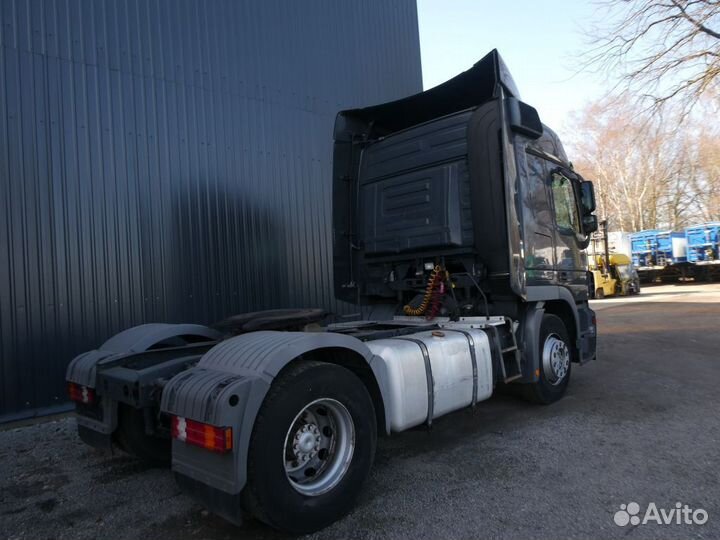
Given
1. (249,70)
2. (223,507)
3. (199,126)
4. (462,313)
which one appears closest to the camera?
(223,507)

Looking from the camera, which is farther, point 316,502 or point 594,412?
point 594,412

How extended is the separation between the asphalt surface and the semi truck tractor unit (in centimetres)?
32

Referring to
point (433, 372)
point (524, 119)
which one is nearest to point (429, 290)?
point (433, 372)

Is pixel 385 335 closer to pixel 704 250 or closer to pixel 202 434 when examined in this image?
pixel 202 434

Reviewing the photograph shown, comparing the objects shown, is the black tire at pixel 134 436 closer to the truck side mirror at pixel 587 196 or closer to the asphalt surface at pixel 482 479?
the asphalt surface at pixel 482 479

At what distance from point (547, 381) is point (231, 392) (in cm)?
389

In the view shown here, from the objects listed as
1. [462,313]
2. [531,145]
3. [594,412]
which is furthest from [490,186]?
[594,412]

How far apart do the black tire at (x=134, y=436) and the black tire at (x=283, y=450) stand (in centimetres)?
141

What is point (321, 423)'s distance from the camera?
2.99m

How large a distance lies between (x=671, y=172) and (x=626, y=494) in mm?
42086

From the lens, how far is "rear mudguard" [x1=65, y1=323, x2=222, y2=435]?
328cm

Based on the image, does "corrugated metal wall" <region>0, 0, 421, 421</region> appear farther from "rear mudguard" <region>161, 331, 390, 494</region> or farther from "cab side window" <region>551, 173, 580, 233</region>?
"cab side window" <region>551, 173, 580, 233</region>

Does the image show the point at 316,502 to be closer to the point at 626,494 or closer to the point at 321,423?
the point at 321,423

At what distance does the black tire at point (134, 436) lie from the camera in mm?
3467
